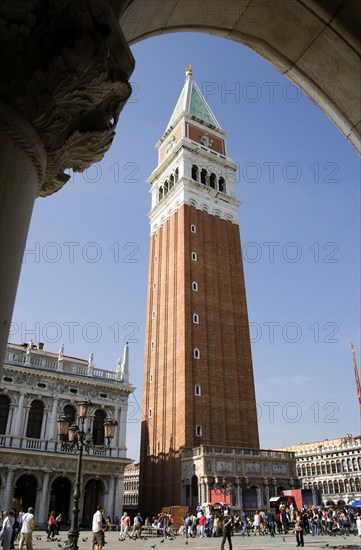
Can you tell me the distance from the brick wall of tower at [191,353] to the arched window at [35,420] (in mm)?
10734

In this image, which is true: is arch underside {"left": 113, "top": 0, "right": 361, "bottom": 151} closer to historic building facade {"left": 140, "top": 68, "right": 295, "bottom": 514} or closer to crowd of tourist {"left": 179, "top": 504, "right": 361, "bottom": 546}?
crowd of tourist {"left": 179, "top": 504, "right": 361, "bottom": 546}

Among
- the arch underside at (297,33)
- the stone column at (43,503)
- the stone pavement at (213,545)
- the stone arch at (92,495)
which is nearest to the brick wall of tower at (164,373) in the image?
the stone arch at (92,495)

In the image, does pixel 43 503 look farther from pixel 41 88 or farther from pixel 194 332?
pixel 41 88

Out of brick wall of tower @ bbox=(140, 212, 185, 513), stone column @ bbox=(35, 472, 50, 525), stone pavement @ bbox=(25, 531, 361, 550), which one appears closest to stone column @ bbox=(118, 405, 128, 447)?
brick wall of tower @ bbox=(140, 212, 185, 513)

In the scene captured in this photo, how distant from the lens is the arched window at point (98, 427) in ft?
104

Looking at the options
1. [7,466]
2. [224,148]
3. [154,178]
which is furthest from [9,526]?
[224,148]

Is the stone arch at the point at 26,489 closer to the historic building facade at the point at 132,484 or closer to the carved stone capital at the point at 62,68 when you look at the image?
the carved stone capital at the point at 62,68

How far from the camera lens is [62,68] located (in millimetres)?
2250

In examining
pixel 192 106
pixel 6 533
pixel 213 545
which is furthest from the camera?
pixel 192 106

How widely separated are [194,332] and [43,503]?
17276 millimetres

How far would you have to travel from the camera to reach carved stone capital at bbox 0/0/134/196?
83.6 inches

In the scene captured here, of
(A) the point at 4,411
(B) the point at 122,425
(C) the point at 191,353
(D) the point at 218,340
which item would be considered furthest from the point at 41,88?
(D) the point at 218,340

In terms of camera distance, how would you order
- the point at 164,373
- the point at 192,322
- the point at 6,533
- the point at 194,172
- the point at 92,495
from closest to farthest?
the point at 6,533
the point at 92,495
the point at 192,322
the point at 164,373
the point at 194,172

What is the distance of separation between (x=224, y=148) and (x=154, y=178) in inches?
365
